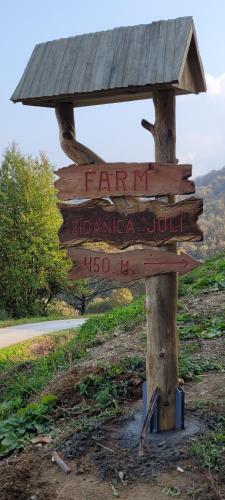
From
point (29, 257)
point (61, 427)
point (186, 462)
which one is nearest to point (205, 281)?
point (61, 427)

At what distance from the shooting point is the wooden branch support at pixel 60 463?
15.4ft

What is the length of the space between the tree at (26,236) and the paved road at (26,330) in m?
8.18

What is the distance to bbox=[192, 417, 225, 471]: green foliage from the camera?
14.6 feet

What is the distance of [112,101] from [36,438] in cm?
322

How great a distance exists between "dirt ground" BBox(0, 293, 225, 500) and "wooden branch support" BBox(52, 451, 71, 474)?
0.03 metres

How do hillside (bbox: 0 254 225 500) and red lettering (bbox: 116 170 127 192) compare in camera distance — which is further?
red lettering (bbox: 116 170 127 192)

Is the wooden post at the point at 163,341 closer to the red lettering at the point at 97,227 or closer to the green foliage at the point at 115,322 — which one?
the red lettering at the point at 97,227

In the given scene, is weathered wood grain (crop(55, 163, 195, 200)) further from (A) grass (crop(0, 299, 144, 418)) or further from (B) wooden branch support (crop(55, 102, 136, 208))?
(A) grass (crop(0, 299, 144, 418))

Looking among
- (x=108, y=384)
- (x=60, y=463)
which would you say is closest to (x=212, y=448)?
(x=60, y=463)

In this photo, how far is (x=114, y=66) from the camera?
4832mm

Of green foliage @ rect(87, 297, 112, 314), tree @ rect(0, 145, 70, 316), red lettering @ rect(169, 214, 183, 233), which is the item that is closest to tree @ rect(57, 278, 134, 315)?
green foliage @ rect(87, 297, 112, 314)

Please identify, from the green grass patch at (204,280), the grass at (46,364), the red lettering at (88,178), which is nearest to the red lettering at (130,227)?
the red lettering at (88,178)

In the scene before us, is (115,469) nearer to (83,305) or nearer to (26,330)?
(26,330)

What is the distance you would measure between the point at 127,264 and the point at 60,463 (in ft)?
5.71
